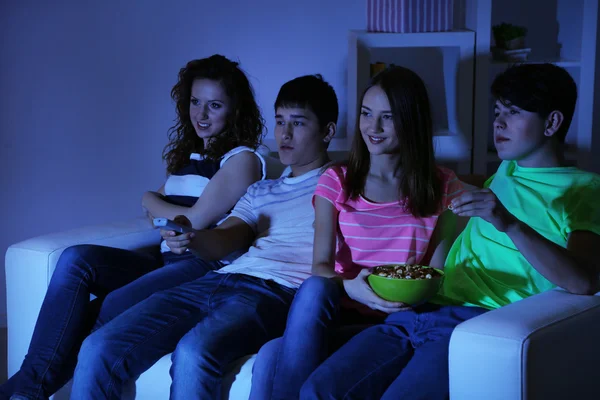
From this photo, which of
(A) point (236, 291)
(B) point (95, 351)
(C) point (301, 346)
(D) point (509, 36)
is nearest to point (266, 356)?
(C) point (301, 346)

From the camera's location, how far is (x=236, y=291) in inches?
75.6

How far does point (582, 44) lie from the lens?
248 centimetres

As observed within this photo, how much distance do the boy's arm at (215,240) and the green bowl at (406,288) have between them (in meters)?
0.58

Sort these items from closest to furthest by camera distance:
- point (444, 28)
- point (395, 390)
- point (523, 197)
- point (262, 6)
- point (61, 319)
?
point (395, 390) < point (523, 197) < point (61, 319) < point (444, 28) < point (262, 6)

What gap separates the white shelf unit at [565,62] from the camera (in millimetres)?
2416

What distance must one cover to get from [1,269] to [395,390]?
2.32 metres

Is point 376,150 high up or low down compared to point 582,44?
down

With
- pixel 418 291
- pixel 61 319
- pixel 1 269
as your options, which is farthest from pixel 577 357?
pixel 1 269

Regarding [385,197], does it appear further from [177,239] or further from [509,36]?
[509,36]

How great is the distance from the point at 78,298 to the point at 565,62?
5.61 feet

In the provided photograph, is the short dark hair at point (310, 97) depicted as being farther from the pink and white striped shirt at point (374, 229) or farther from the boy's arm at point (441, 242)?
the boy's arm at point (441, 242)

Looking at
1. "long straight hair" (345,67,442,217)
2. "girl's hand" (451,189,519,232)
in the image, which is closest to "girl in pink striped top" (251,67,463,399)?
"long straight hair" (345,67,442,217)

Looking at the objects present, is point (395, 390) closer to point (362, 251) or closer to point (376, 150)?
point (362, 251)

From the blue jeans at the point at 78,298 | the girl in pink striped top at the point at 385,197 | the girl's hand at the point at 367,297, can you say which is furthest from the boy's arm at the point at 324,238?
the blue jeans at the point at 78,298
